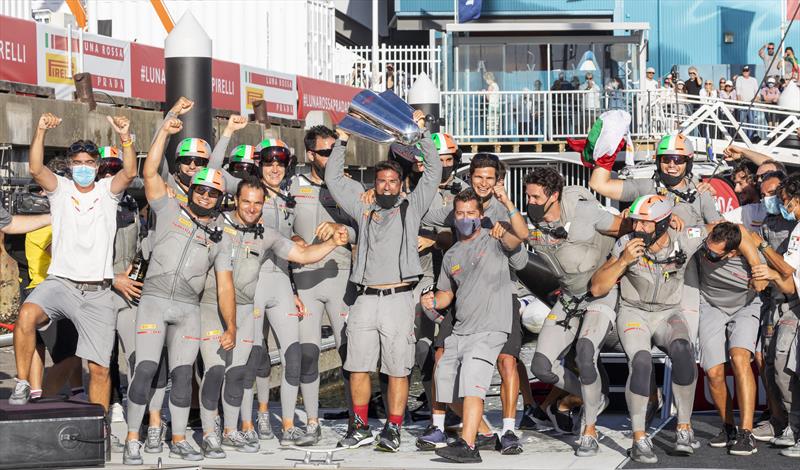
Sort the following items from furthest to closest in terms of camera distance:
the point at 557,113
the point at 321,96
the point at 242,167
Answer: the point at 557,113, the point at 321,96, the point at 242,167

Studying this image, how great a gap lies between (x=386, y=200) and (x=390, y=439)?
1586 mm

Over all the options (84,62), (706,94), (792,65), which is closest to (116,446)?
(84,62)

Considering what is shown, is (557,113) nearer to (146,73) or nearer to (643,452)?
(146,73)

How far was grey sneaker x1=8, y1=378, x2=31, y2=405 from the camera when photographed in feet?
29.5

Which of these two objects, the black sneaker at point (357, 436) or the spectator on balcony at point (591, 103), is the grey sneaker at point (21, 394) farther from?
the spectator on balcony at point (591, 103)

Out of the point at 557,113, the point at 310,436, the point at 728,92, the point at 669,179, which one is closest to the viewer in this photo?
the point at 310,436

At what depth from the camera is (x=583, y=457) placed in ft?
30.4

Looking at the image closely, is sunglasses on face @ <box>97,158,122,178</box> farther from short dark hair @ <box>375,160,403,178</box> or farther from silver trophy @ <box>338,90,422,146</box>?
short dark hair @ <box>375,160,403,178</box>

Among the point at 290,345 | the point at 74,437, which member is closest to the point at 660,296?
the point at 290,345

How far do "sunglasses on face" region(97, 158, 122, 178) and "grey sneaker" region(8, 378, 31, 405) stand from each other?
1.54 m

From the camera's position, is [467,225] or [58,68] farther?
[58,68]

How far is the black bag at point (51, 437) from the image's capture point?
8375mm

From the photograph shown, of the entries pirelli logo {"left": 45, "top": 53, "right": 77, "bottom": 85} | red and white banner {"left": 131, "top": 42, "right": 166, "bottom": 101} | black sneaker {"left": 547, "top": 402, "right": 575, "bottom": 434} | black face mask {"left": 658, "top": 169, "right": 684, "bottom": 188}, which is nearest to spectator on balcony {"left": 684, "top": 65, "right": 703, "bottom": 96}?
red and white banner {"left": 131, "top": 42, "right": 166, "bottom": 101}

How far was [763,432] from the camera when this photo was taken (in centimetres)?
978
